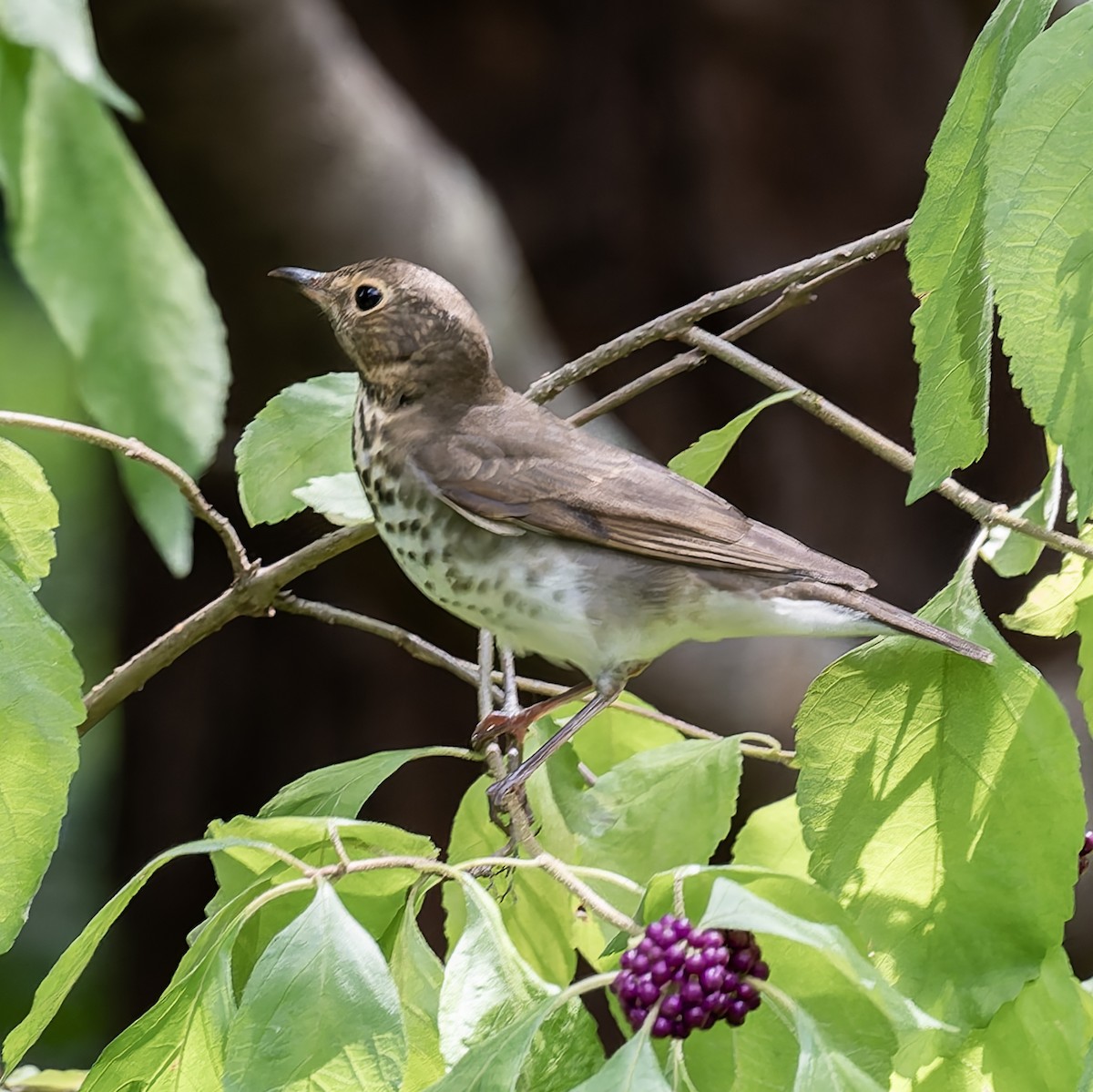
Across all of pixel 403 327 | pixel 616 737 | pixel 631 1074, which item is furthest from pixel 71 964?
pixel 403 327

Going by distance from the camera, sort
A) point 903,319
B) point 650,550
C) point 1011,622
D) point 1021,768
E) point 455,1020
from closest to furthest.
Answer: point 455,1020 < point 1021,768 < point 1011,622 < point 650,550 < point 903,319

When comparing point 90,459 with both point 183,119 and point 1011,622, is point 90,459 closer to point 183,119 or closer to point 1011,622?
point 183,119

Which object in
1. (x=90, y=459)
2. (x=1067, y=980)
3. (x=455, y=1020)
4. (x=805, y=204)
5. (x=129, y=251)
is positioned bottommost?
(x=90, y=459)

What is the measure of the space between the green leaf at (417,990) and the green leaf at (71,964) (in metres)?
0.13

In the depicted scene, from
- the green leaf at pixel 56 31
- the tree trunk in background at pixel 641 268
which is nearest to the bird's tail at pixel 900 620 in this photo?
the green leaf at pixel 56 31

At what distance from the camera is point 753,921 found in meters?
0.57

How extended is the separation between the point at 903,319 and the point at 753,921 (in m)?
2.45

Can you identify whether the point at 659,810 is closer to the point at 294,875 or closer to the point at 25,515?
the point at 294,875

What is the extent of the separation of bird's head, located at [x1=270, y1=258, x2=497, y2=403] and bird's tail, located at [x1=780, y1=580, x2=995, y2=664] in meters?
0.42

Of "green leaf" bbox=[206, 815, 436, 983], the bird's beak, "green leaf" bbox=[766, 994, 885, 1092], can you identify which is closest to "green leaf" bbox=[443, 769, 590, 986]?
"green leaf" bbox=[206, 815, 436, 983]

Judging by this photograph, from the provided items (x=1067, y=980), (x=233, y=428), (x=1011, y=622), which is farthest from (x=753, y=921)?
(x=233, y=428)

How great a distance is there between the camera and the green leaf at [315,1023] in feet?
2.15

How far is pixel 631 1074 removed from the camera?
596mm

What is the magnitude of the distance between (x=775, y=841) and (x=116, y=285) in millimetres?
605
